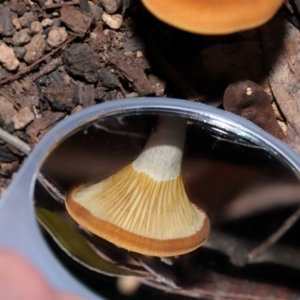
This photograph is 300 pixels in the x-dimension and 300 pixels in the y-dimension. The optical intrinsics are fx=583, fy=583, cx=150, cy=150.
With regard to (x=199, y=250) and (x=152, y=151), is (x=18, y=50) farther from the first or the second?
(x=199, y=250)

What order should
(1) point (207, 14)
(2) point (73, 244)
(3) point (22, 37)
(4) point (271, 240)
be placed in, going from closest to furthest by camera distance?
(1) point (207, 14)
(2) point (73, 244)
(4) point (271, 240)
(3) point (22, 37)

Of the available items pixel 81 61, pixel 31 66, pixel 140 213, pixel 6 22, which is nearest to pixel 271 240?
pixel 140 213

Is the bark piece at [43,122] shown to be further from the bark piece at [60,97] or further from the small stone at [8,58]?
the small stone at [8,58]

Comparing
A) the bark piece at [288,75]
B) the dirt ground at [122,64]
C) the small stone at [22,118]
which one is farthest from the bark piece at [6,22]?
the bark piece at [288,75]

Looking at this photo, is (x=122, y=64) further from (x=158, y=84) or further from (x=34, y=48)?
(x=34, y=48)

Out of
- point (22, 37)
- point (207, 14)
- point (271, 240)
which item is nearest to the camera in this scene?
point (207, 14)

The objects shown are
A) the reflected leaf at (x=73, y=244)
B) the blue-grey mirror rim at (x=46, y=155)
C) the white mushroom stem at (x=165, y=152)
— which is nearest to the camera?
the blue-grey mirror rim at (x=46, y=155)
